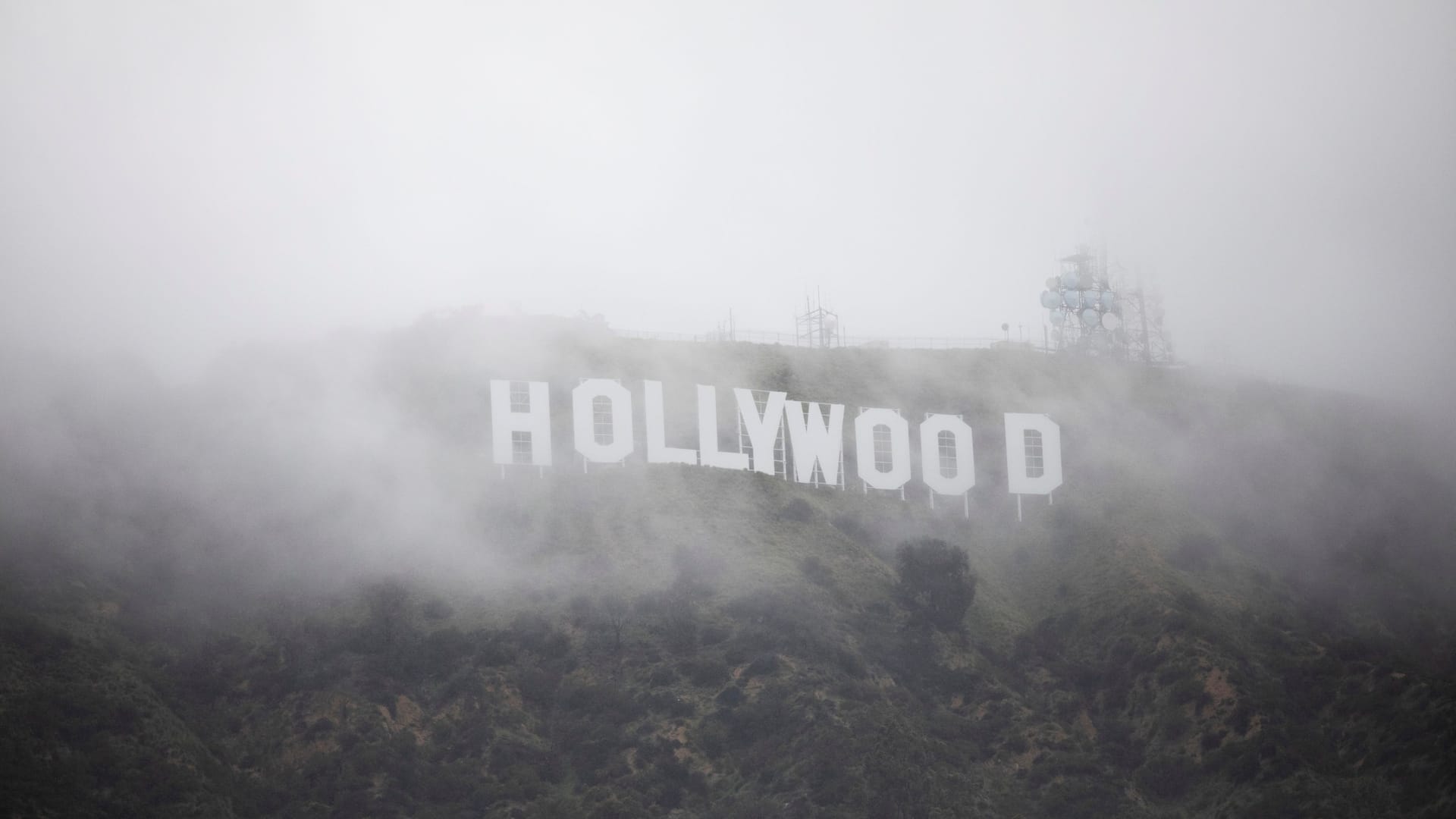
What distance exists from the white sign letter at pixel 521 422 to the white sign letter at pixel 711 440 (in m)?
10.4

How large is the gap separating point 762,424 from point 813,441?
12.6 ft

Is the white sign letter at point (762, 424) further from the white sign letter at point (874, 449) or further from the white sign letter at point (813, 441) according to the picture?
the white sign letter at point (874, 449)

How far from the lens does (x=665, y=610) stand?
7900 centimetres

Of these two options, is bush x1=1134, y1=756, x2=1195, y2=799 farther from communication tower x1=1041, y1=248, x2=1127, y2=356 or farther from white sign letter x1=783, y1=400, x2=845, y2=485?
communication tower x1=1041, y1=248, x2=1127, y2=356

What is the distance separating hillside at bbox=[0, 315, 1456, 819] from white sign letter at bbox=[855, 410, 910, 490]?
223 centimetres

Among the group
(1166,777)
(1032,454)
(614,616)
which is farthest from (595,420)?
(1166,777)

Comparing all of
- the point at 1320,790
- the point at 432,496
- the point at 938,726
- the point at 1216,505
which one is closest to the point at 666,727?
the point at 938,726

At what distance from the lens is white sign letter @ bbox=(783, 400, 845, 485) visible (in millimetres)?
91750

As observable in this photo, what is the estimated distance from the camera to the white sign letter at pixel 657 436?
294ft

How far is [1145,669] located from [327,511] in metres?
51.7

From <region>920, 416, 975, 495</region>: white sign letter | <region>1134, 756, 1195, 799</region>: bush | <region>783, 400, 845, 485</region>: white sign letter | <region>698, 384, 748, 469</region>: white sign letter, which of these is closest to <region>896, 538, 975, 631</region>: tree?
<region>920, 416, 975, 495</region>: white sign letter

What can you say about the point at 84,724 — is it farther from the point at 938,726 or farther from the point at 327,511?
the point at 938,726

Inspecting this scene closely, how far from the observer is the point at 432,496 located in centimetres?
8750

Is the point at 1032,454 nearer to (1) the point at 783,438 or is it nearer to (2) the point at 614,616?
(1) the point at 783,438
